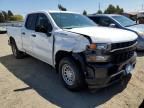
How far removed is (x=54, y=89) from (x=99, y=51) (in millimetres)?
1613

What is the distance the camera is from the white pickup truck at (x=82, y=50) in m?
4.41

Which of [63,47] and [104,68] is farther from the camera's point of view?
[63,47]

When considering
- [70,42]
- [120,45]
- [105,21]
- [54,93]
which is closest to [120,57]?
[120,45]

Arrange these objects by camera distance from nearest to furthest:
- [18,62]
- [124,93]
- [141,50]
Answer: [124,93] → [18,62] → [141,50]

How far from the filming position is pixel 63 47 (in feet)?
16.4

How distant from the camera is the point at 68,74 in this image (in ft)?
16.8

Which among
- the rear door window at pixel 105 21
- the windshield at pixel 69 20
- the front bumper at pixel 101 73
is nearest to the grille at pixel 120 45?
the front bumper at pixel 101 73

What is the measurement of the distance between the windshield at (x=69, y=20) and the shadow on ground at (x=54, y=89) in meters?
1.49

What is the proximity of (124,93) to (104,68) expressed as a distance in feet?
3.10

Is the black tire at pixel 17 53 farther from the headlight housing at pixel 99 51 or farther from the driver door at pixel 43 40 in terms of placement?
the headlight housing at pixel 99 51

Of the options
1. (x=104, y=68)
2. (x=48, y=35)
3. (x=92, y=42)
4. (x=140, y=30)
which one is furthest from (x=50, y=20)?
(x=140, y=30)

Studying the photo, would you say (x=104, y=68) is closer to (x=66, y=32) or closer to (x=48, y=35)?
(x=66, y=32)

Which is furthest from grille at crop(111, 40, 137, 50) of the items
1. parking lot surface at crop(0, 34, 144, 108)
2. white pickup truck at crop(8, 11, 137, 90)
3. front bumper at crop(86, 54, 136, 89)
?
parking lot surface at crop(0, 34, 144, 108)

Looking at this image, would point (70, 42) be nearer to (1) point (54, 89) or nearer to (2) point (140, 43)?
(1) point (54, 89)
